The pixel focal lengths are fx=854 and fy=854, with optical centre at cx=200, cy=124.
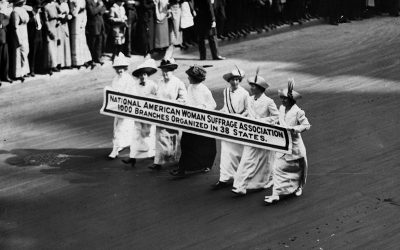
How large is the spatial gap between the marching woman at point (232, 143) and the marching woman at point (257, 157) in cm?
21

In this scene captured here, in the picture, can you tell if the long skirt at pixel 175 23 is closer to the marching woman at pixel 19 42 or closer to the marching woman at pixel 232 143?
the marching woman at pixel 19 42

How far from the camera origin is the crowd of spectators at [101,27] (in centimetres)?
1967

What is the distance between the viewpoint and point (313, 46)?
2412 cm

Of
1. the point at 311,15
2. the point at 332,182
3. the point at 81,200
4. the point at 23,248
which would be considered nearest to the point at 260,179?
the point at 332,182

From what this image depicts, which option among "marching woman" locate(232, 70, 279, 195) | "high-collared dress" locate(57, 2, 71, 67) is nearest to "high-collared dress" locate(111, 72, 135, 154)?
"marching woman" locate(232, 70, 279, 195)

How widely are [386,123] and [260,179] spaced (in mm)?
4221

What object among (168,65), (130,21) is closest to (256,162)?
(168,65)

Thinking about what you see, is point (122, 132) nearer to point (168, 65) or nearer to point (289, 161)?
point (168, 65)

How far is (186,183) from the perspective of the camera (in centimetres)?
1324

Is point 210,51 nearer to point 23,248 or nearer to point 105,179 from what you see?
point 105,179

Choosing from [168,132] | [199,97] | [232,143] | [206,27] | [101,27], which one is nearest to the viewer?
[232,143]

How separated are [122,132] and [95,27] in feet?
24.4

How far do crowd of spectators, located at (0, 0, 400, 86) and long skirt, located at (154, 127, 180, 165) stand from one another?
22.2 feet

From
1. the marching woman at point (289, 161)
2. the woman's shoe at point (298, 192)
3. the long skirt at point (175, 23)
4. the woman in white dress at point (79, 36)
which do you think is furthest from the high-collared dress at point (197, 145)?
the long skirt at point (175, 23)
